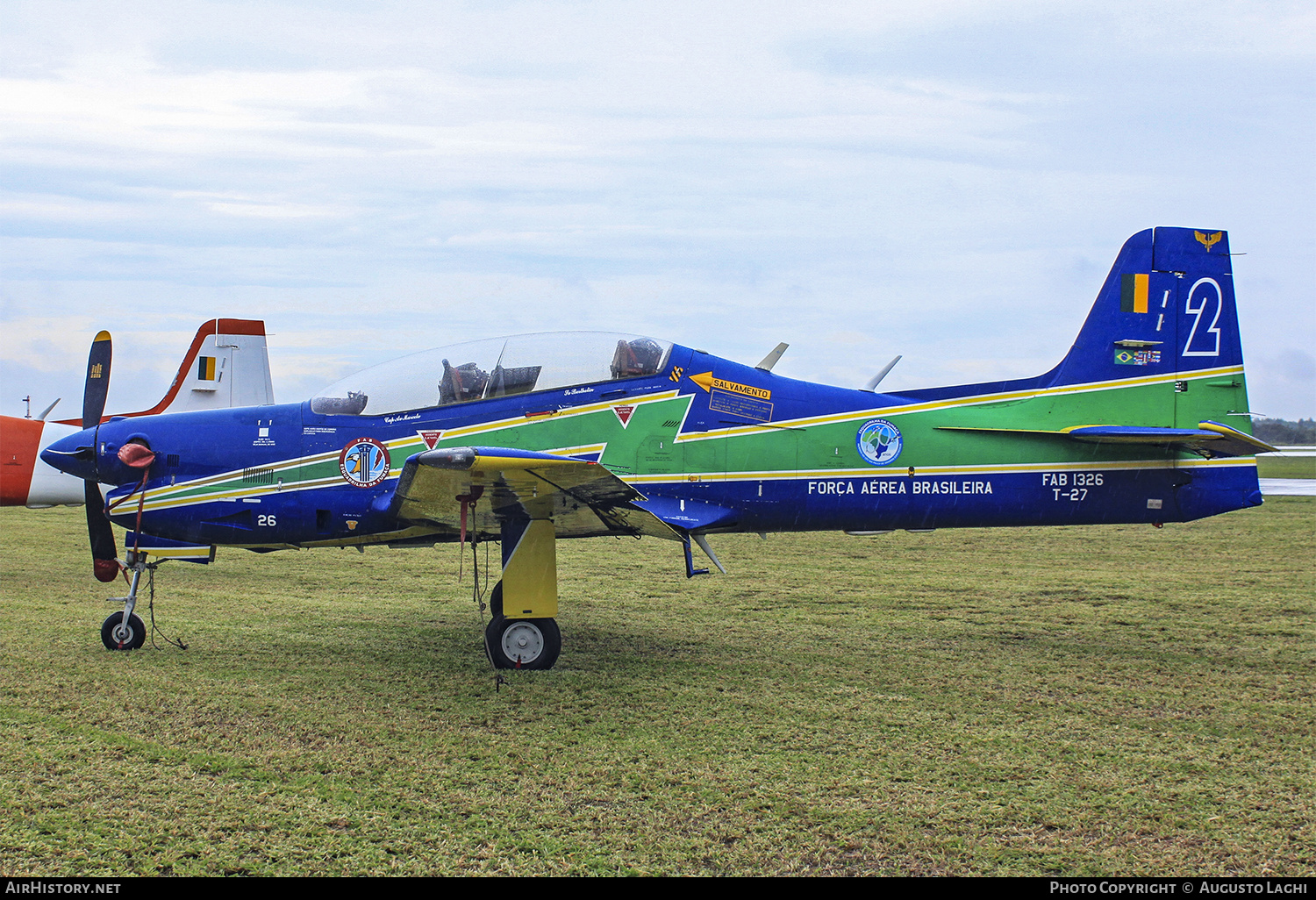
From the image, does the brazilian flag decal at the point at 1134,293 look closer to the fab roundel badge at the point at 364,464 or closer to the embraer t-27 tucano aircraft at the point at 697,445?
the embraer t-27 tucano aircraft at the point at 697,445

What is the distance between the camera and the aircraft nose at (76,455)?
680 centimetres

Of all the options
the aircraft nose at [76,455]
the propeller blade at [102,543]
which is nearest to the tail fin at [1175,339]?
the aircraft nose at [76,455]

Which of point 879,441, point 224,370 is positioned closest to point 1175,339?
point 879,441

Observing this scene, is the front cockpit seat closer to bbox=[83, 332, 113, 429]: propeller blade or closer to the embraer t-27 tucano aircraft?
the embraer t-27 tucano aircraft

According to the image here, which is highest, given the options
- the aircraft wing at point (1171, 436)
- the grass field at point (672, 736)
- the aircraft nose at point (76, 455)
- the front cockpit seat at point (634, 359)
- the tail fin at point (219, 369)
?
the tail fin at point (219, 369)

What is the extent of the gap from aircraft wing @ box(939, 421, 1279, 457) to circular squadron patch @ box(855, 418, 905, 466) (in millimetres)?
389

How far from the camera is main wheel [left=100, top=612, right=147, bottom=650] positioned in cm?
678

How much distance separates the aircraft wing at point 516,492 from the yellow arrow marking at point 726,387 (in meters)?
1.18

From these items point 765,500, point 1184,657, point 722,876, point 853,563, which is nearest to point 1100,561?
point 853,563

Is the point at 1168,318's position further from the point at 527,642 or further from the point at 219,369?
the point at 219,369

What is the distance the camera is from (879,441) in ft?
23.4

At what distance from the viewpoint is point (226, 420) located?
22.8ft

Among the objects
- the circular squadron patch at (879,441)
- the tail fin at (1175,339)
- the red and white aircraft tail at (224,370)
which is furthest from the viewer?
the red and white aircraft tail at (224,370)

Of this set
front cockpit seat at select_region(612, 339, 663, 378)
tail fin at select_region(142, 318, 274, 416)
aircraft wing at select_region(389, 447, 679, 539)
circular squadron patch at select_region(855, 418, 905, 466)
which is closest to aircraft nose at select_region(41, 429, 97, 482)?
aircraft wing at select_region(389, 447, 679, 539)
